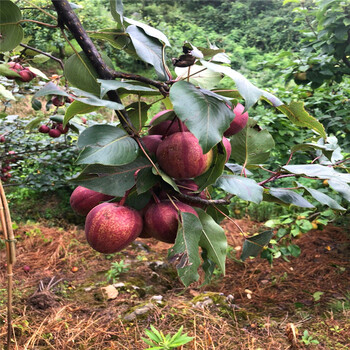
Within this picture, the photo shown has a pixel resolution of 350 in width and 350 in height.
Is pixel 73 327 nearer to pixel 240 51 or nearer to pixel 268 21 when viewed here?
pixel 240 51

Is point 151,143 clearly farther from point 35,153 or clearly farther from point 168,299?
point 35,153

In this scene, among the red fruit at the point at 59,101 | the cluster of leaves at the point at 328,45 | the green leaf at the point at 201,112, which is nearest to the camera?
the green leaf at the point at 201,112

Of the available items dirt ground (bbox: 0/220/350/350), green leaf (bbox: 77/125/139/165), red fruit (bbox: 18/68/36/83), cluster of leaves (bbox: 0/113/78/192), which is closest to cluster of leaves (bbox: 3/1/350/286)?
green leaf (bbox: 77/125/139/165)

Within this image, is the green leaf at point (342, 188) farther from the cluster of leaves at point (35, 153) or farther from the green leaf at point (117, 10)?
the cluster of leaves at point (35, 153)

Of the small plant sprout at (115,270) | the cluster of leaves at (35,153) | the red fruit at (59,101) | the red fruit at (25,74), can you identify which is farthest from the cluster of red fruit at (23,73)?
the small plant sprout at (115,270)

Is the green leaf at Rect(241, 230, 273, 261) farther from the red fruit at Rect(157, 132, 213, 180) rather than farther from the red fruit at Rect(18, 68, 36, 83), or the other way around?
the red fruit at Rect(18, 68, 36, 83)

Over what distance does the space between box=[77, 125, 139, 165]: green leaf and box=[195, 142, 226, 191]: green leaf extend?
97mm

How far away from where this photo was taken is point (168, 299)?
1.91 m

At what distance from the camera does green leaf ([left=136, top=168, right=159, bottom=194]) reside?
40 centimetres

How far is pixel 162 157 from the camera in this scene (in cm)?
41

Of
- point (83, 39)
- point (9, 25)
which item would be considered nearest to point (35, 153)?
point (9, 25)

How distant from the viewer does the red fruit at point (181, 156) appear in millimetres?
398

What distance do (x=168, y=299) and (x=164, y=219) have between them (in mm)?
1638

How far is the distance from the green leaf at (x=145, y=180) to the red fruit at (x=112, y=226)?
0.04m
